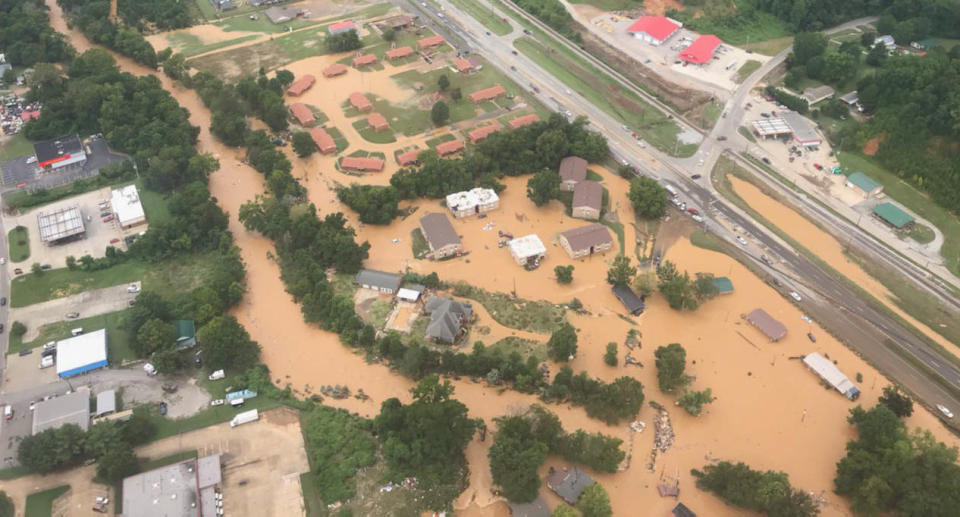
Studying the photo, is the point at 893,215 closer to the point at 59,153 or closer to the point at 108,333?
the point at 108,333

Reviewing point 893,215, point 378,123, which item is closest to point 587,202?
point 378,123

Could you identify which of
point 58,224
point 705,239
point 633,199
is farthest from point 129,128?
point 705,239

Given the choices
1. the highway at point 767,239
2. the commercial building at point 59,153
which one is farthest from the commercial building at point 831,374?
the commercial building at point 59,153

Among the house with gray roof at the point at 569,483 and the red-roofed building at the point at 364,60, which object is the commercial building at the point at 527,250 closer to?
the house with gray roof at the point at 569,483

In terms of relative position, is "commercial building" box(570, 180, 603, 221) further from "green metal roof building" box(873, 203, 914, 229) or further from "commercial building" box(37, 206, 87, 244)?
"commercial building" box(37, 206, 87, 244)

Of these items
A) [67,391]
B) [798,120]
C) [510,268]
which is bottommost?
[67,391]

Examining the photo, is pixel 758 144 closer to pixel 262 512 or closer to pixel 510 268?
pixel 510 268

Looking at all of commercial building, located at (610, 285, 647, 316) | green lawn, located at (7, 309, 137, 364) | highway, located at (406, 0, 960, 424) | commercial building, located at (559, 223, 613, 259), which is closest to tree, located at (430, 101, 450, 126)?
highway, located at (406, 0, 960, 424)
